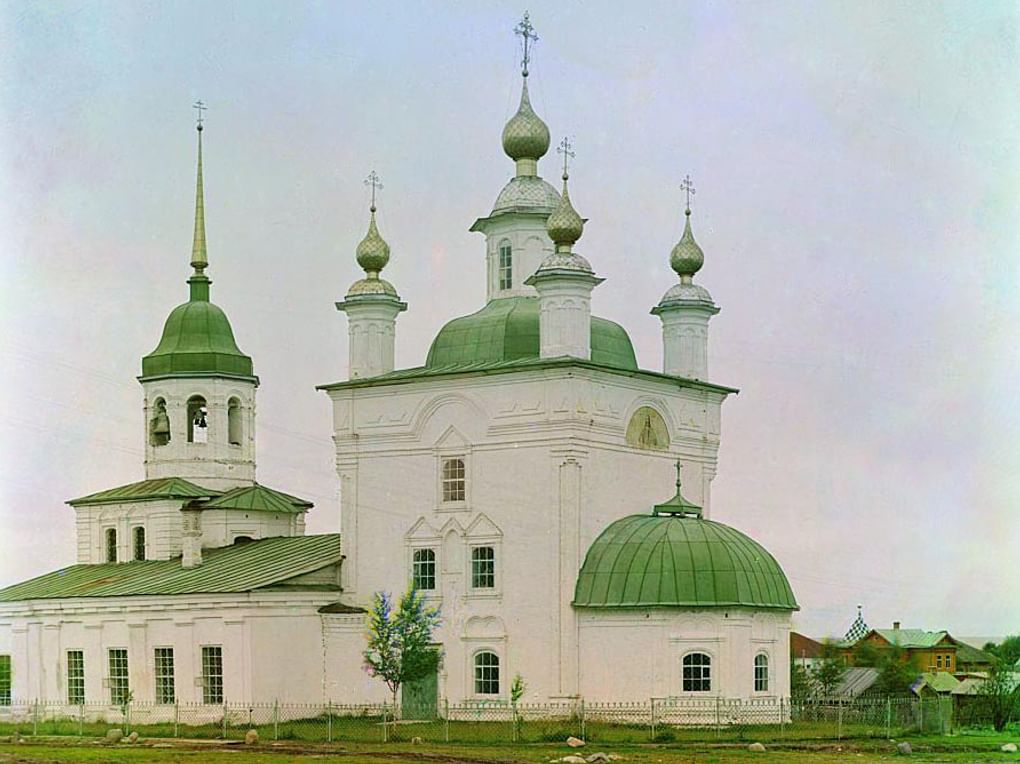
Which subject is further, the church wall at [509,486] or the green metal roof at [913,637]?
the green metal roof at [913,637]

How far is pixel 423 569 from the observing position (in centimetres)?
5078

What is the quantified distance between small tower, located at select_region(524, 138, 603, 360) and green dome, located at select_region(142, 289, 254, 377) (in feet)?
50.2

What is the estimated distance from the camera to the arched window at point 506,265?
53.3 meters

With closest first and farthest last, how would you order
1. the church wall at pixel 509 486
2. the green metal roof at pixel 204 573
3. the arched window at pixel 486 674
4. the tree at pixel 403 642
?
1. the tree at pixel 403 642
2. the church wall at pixel 509 486
3. the arched window at pixel 486 674
4. the green metal roof at pixel 204 573

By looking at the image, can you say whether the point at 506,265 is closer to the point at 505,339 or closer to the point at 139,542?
the point at 505,339

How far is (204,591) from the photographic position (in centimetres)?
5103

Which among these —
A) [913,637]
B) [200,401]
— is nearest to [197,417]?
[200,401]

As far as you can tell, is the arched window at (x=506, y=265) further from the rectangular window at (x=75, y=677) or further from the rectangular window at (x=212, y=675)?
the rectangular window at (x=75, y=677)

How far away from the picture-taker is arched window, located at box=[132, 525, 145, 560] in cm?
6066

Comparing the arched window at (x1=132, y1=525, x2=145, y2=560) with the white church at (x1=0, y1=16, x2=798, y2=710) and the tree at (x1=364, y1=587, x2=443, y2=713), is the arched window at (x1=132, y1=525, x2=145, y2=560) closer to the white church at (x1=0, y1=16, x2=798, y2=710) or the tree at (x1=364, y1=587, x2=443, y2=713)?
the white church at (x1=0, y1=16, x2=798, y2=710)

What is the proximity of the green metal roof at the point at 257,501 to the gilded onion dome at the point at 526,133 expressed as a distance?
13.1m

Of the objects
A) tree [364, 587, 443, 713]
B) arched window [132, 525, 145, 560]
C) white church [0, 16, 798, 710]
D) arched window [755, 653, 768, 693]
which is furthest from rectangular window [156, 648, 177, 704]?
arched window [755, 653, 768, 693]

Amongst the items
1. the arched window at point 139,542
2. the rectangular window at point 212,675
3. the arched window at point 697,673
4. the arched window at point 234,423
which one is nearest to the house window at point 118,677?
the rectangular window at point 212,675

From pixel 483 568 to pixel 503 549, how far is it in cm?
83
